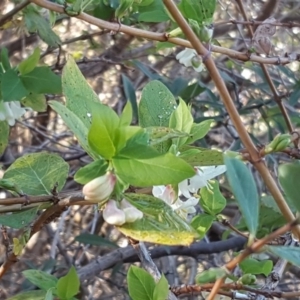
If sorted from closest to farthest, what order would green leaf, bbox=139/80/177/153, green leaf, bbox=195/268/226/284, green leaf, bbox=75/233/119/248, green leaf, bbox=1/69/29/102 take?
1. green leaf, bbox=195/268/226/284
2. green leaf, bbox=139/80/177/153
3. green leaf, bbox=1/69/29/102
4. green leaf, bbox=75/233/119/248

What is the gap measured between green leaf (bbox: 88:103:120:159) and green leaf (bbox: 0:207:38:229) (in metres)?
0.18

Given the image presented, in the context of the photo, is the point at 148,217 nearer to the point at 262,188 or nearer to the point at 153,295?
the point at 153,295

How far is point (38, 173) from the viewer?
2.47 feet

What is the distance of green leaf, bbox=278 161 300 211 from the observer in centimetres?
52

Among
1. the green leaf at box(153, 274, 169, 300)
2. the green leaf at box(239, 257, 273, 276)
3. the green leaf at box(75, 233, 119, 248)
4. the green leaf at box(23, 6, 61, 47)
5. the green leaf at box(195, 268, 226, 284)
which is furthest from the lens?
the green leaf at box(75, 233, 119, 248)

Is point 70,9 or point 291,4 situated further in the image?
point 291,4

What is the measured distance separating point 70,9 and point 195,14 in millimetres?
189

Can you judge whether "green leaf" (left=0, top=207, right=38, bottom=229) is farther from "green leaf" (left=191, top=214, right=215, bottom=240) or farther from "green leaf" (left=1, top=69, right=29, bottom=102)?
"green leaf" (left=1, top=69, right=29, bottom=102)

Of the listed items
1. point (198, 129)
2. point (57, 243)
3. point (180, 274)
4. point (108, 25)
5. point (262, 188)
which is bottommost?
point (180, 274)

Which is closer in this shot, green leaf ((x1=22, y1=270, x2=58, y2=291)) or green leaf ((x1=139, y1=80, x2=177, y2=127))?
green leaf ((x1=139, y1=80, x2=177, y2=127))

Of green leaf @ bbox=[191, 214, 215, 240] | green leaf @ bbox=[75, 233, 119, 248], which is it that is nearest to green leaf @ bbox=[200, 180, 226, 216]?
green leaf @ bbox=[191, 214, 215, 240]

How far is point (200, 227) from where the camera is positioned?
78cm

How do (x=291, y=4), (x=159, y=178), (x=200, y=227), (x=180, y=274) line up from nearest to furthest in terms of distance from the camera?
(x=159, y=178), (x=200, y=227), (x=180, y=274), (x=291, y=4)

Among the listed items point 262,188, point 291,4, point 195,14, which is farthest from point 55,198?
point 291,4
